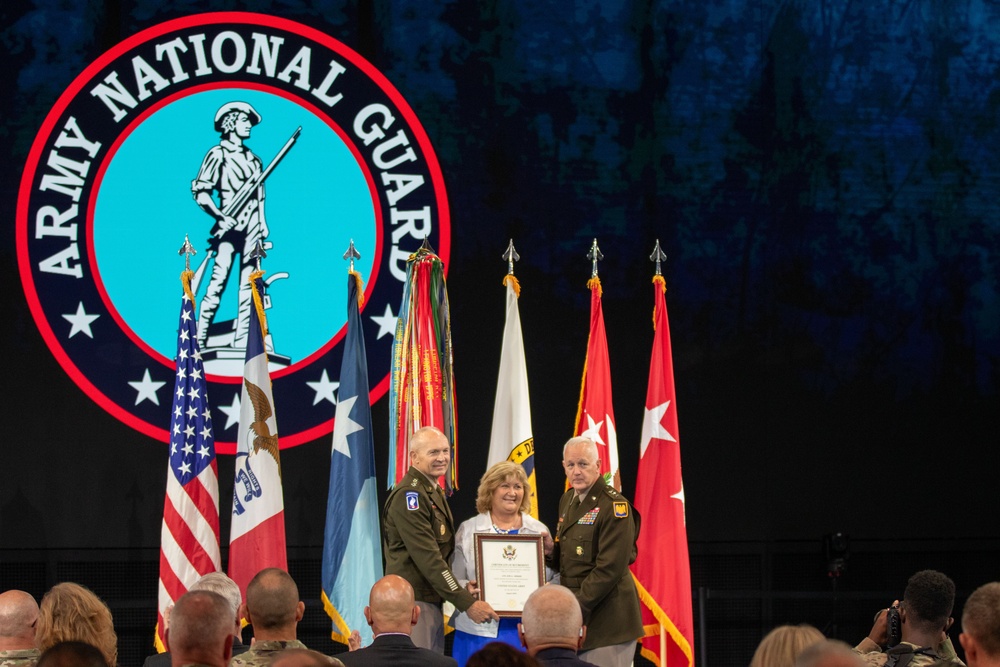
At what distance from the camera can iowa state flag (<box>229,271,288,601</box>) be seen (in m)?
6.49

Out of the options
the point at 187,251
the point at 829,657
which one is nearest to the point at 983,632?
the point at 829,657

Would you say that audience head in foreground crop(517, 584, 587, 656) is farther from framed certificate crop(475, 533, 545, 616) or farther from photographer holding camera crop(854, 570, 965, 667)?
framed certificate crop(475, 533, 545, 616)

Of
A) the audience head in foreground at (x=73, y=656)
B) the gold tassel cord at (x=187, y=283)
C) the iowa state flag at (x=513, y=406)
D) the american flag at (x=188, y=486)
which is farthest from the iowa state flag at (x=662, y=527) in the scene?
the audience head in foreground at (x=73, y=656)

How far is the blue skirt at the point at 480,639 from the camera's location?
566 centimetres

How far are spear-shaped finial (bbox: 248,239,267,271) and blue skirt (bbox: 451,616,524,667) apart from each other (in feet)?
7.31

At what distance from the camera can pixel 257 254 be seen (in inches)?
265

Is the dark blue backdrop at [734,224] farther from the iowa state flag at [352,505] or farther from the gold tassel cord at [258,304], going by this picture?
the gold tassel cord at [258,304]

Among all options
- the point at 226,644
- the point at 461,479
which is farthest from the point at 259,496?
the point at 226,644

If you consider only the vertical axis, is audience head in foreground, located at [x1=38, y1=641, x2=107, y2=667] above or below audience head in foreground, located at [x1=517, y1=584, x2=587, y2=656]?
above

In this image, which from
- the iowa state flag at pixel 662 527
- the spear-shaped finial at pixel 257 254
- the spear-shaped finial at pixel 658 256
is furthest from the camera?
the spear-shaped finial at pixel 658 256

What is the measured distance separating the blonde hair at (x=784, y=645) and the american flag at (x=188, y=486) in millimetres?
3943

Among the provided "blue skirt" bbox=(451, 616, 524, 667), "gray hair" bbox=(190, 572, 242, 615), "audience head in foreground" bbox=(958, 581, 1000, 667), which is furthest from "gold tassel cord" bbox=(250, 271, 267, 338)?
"audience head in foreground" bbox=(958, 581, 1000, 667)

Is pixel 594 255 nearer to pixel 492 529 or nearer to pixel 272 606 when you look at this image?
pixel 492 529

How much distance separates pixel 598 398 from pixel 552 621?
3.12m
